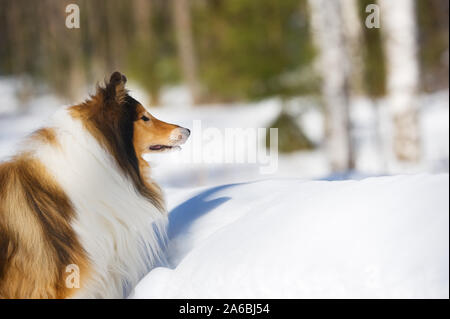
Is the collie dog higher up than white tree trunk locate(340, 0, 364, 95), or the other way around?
white tree trunk locate(340, 0, 364, 95)

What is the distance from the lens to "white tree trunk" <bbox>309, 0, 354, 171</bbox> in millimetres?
6875

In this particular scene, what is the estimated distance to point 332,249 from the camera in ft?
6.12

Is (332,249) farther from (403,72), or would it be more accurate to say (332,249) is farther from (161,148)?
(403,72)

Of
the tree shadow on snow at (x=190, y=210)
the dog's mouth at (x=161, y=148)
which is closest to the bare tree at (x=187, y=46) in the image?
the tree shadow on snow at (x=190, y=210)

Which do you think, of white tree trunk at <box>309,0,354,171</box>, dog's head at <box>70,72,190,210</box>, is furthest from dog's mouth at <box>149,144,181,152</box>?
white tree trunk at <box>309,0,354,171</box>

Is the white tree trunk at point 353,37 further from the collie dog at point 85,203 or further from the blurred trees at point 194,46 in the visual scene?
the collie dog at point 85,203

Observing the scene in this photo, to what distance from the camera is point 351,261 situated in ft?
5.93

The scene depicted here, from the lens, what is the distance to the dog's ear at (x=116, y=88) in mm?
2316

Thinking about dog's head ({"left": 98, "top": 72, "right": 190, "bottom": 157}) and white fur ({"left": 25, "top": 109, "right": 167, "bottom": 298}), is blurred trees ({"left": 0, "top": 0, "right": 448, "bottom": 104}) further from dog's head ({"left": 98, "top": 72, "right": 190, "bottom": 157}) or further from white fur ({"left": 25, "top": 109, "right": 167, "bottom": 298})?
white fur ({"left": 25, "top": 109, "right": 167, "bottom": 298})

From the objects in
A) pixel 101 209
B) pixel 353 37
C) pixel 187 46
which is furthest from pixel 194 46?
pixel 101 209

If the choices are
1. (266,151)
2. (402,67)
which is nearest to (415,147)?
(402,67)

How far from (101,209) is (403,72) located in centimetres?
617

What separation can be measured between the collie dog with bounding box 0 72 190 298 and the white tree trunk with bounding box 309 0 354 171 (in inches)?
191

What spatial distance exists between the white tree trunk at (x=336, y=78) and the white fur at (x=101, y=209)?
5.07m
